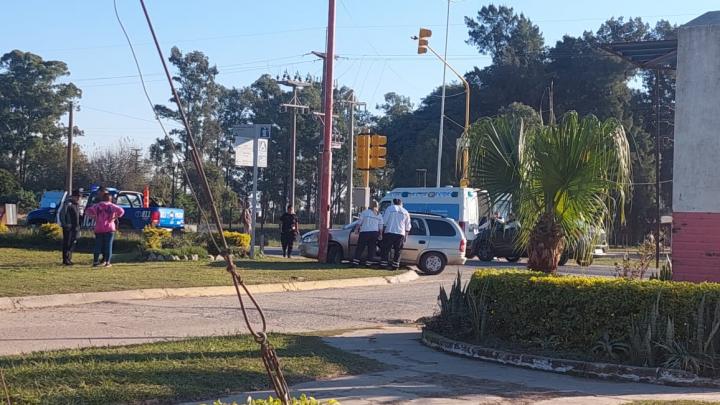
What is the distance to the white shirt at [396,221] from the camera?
2057 cm

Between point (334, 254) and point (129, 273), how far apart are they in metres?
6.99

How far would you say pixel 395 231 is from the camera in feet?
68.3

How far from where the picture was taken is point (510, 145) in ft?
36.1

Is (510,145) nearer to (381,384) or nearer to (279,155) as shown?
(381,384)

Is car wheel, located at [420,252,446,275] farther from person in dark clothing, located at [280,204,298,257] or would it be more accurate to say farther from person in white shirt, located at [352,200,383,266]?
person in dark clothing, located at [280,204,298,257]

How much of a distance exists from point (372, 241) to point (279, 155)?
175 ft

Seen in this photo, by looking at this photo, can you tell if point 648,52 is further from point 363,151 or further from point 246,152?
point 363,151

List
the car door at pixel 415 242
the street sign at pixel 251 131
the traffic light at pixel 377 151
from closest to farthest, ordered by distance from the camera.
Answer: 1. the car door at pixel 415 242
2. the street sign at pixel 251 131
3. the traffic light at pixel 377 151

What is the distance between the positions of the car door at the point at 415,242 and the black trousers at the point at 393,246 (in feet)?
5.30

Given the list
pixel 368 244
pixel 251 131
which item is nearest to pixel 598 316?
pixel 368 244

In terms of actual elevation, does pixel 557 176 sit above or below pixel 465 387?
above

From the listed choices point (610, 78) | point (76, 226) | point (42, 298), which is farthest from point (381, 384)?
point (610, 78)

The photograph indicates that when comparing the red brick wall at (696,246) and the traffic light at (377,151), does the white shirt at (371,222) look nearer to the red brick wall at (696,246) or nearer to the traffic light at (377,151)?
the traffic light at (377,151)

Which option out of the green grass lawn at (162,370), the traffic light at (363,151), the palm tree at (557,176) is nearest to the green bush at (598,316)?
the palm tree at (557,176)
